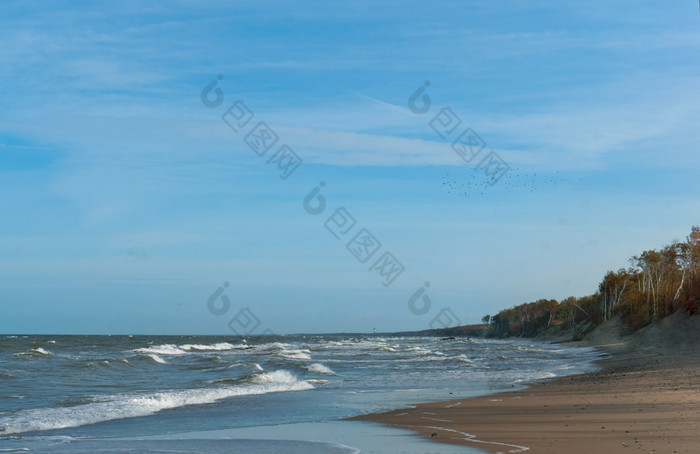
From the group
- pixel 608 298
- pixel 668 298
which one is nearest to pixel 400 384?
pixel 668 298

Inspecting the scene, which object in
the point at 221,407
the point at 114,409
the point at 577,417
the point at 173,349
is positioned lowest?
the point at 577,417

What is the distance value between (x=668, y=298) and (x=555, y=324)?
228ft

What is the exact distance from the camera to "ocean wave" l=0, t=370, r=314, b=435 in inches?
561

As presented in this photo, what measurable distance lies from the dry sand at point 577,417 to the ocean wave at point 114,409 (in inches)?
241

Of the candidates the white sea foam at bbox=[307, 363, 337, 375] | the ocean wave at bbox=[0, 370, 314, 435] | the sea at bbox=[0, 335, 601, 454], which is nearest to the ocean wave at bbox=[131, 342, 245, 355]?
the white sea foam at bbox=[307, 363, 337, 375]

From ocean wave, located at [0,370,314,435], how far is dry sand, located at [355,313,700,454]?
6132 millimetres

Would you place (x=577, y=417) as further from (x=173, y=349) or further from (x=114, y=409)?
(x=173, y=349)

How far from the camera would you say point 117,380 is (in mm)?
26969

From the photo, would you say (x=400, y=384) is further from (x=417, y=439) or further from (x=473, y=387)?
(x=417, y=439)

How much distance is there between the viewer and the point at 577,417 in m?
13.1

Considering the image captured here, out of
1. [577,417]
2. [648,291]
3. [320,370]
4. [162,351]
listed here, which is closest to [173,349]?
[162,351]

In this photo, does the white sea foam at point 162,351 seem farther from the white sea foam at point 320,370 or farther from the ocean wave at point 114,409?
the ocean wave at point 114,409

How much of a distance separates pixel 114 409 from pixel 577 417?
431 inches

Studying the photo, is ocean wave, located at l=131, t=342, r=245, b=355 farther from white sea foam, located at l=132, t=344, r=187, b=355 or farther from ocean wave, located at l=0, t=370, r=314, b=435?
ocean wave, located at l=0, t=370, r=314, b=435
